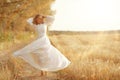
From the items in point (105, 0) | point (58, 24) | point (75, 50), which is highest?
point (105, 0)

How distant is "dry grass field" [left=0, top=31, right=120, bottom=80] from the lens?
3992mm

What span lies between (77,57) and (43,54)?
0.41 metres

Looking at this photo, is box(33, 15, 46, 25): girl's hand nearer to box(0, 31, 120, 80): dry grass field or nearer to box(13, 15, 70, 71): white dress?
box(13, 15, 70, 71): white dress

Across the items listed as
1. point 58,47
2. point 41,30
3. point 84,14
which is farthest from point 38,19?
point 84,14

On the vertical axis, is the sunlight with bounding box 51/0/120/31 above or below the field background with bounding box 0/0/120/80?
above

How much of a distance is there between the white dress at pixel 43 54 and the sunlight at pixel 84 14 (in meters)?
0.24

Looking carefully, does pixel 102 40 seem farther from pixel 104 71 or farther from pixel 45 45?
pixel 45 45

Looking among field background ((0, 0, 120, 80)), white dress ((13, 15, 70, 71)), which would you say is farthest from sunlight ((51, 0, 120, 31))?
white dress ((13, 15, 70, 71))

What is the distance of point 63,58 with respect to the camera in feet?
13.1

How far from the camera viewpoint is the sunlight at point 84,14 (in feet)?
13.6

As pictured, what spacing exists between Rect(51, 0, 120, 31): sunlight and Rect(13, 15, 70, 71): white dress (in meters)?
0.24

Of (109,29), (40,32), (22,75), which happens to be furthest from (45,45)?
(109,29)

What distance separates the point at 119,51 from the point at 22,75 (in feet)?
3.44

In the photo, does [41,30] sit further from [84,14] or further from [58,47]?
[84,14]
